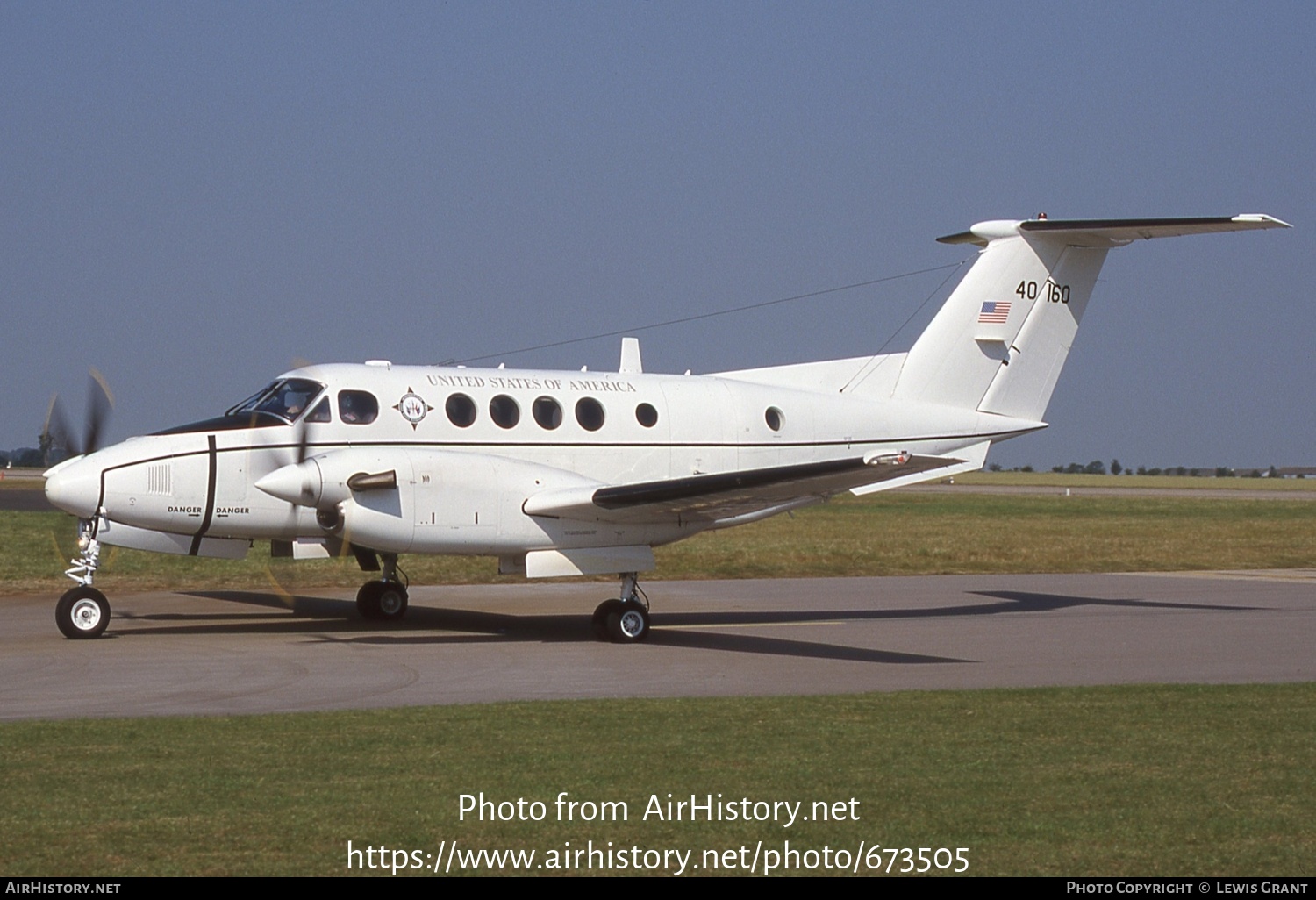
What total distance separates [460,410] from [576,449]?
1612 millimetres

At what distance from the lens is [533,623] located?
19.0 meters

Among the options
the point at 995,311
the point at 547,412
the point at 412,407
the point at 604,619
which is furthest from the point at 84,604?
the point at 995,311

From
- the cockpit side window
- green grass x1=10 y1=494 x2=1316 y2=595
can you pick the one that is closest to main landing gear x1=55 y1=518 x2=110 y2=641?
green grass x1=10 y1=494 x2=1316 y2=595

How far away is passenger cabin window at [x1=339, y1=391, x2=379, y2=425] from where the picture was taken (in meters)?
16.5

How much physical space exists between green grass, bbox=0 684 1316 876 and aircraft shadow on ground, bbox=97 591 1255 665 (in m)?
4.54

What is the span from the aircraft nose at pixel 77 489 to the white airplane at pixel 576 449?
0.02 m

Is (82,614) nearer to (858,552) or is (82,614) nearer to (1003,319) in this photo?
(1003,319)

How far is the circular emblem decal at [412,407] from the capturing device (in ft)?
54.9

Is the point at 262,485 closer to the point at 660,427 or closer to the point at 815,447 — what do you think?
the point at 660,427

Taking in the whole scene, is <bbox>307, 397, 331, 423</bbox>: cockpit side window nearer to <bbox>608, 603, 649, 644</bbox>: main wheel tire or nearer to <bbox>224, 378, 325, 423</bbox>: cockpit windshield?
<bbox>224, 378, 325, 423</bbox>: cockpit windshield

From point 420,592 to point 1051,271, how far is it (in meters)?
11.3

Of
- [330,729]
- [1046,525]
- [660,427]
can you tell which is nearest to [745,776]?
[330,729]
